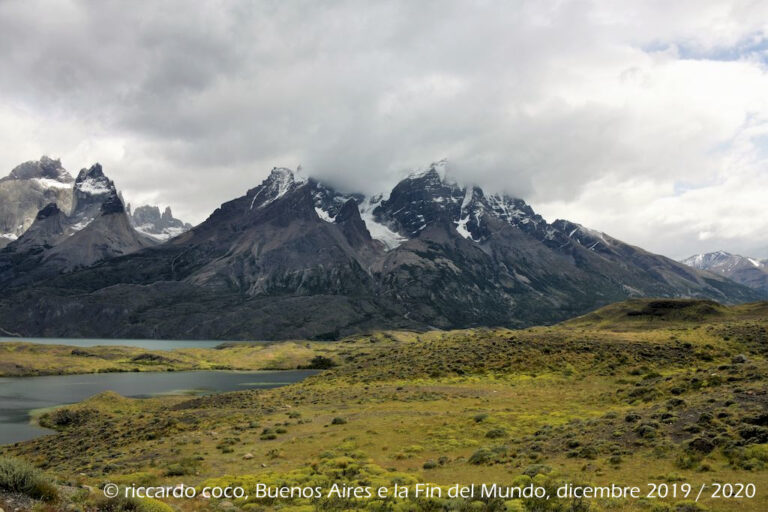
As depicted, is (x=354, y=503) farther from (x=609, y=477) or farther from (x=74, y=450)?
(x=74, y=450)

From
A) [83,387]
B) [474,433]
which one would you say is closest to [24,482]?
[474,433]

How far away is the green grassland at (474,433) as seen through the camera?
26703 mm

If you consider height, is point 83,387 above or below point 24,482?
below

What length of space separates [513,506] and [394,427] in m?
27.2

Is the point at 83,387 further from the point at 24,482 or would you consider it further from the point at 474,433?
the point at 24,482

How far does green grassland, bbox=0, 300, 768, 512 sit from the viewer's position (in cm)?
2670

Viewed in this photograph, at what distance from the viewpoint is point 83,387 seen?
13788cm

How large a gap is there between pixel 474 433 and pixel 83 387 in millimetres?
132667

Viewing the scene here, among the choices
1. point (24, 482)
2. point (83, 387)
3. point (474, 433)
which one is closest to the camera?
point (24, 482)

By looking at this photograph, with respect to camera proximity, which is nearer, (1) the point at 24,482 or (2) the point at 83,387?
(1) the point at 24,482

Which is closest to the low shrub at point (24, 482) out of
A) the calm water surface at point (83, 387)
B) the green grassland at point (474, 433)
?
the green grassland at point (474, 433)

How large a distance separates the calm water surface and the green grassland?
8525 mm

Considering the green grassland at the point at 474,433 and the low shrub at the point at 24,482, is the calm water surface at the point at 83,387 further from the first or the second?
the low shrub at the point at 24,482

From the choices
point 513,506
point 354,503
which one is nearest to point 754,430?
point 513,506
